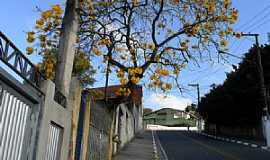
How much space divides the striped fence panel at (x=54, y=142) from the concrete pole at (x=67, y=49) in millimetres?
850

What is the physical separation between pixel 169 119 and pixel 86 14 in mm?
85233

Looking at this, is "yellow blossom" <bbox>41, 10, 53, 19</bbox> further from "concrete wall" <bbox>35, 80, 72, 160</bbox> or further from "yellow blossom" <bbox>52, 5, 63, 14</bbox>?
"concrete wall" <bbox>35, 80, 72, 160</bbox>

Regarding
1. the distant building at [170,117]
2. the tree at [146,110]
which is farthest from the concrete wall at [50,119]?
the tree at [146,110]

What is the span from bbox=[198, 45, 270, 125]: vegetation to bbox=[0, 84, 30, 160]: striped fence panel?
29.0m

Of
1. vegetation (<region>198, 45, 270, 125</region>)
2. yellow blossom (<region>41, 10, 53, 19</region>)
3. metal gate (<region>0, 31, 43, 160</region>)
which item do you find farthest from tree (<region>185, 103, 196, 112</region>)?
metal gate (<region>0, 31, 43, 160</region>)

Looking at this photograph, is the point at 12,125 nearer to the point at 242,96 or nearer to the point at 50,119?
the point at 50,119

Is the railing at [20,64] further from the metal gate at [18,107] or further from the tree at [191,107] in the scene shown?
the tree at [191,107]

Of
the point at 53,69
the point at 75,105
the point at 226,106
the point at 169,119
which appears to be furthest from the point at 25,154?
the point at 169,119

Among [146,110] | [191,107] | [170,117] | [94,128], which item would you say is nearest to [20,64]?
[94,128]

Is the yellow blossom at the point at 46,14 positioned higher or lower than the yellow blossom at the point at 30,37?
higher

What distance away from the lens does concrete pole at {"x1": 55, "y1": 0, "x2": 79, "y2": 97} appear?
23.8ft

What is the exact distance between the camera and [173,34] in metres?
11.8

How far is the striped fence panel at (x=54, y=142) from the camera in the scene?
6238mm

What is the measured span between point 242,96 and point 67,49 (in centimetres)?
2940
